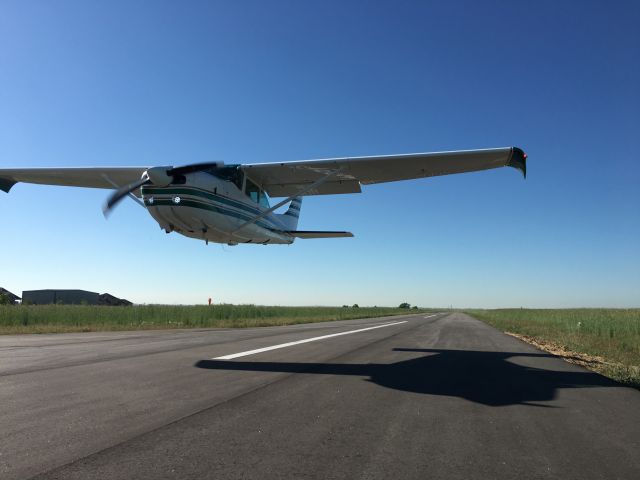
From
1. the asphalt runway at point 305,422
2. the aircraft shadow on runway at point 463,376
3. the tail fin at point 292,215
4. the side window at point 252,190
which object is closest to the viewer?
the asphalt runway at point 305,422

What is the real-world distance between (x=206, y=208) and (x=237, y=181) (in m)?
2.42

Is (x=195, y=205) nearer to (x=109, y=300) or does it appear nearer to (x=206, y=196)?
(x=206, y=196)

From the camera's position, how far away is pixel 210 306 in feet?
111

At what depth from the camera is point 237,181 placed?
16.8 meters

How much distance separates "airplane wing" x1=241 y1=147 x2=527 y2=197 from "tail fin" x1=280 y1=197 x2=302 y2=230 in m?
4.18

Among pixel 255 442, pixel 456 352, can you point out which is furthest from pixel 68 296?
pixel 255 442

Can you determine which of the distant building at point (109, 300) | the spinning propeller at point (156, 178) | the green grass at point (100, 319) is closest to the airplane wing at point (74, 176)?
the spinning propeller at point (156, 178)

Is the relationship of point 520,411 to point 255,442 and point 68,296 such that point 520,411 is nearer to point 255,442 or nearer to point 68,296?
point 255,442

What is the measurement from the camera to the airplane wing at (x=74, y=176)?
17250 millimetres

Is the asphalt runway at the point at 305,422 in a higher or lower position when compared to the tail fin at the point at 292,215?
lower

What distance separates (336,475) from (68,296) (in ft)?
248

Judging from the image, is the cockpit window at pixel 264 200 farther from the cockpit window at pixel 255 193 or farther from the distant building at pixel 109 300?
the distant building at pixel 109 300

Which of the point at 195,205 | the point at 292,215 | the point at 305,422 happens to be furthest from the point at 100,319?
the point at 305,422

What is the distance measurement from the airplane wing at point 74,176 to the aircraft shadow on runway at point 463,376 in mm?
11934
